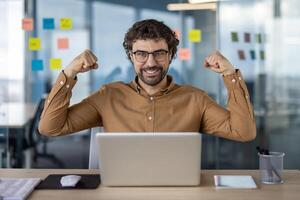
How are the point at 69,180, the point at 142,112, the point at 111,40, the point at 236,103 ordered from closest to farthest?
the point at 69,180
the point at 236,103
the point at 142,112
the point at 111,40

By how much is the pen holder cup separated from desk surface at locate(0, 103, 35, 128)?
9.91 ft

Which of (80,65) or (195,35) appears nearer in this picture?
(80,65)

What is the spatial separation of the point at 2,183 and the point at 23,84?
2782 mm

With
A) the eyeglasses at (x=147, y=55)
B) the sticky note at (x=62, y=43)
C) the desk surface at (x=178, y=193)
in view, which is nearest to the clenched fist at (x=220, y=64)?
the eyeglasses at (x=147, y=55)

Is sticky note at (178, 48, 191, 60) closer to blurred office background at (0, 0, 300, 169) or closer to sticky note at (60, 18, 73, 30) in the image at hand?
blurred office background at (0, 0, 300, 169)

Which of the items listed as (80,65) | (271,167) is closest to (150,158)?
(271,167)

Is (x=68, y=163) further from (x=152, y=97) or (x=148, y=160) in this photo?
(x=148, y=160)

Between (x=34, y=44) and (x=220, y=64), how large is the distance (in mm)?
2762

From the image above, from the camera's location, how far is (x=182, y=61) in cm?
442

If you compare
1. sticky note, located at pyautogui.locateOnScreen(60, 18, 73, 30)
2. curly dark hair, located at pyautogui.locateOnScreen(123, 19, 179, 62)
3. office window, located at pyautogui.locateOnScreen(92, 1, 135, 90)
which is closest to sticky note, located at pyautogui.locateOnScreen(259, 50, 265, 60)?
office window, located at pyautogui.locateOnScreen(92, 1, 135, 90)

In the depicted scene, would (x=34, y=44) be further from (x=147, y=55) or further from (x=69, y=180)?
(x=69, y=180)

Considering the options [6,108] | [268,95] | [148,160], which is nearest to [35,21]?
[6,108]

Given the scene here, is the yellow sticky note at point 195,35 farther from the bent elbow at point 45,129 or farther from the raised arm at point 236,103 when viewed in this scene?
the bent elbow at point 45,129

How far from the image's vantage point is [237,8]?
4.38m
